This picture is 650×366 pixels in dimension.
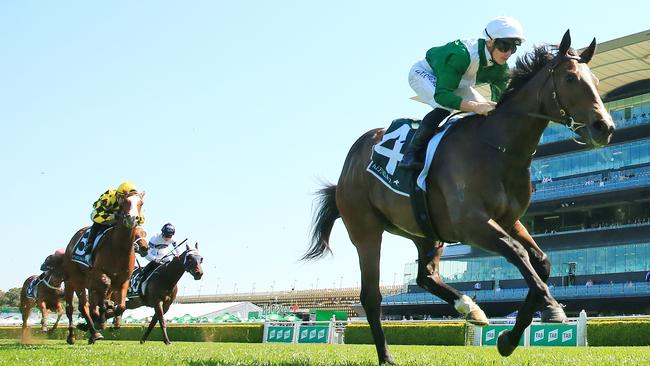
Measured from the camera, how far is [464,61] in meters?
7.30

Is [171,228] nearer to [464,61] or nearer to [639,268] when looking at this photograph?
[464,61]

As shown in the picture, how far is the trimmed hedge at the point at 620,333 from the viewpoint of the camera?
2291 centimetres

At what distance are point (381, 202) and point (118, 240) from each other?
7.36 m

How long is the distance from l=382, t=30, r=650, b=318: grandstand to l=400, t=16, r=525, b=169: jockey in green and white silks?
47.7m

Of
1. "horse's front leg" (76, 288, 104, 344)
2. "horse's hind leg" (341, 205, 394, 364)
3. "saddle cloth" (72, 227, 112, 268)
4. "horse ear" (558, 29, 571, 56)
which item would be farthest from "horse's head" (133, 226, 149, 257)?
"horse ear" (558, 29, 571, 56)

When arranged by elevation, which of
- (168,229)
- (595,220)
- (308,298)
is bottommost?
(308,298)

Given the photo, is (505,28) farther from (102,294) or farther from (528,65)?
(102,294)

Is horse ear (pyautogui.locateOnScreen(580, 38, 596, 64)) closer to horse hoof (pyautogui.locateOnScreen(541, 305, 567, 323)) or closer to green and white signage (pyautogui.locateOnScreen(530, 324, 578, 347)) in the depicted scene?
horse hoof (pyautogui.locateOnScreen(541, 305, 567, 323))

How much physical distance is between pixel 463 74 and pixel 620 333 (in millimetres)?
18544

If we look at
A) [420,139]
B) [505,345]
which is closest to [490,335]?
[420,139]

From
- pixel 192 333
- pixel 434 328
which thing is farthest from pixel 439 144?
pixel 192 333

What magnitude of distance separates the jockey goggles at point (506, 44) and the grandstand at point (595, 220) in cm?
4798

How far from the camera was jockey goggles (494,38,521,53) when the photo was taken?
7.09 m

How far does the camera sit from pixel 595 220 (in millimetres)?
60875
